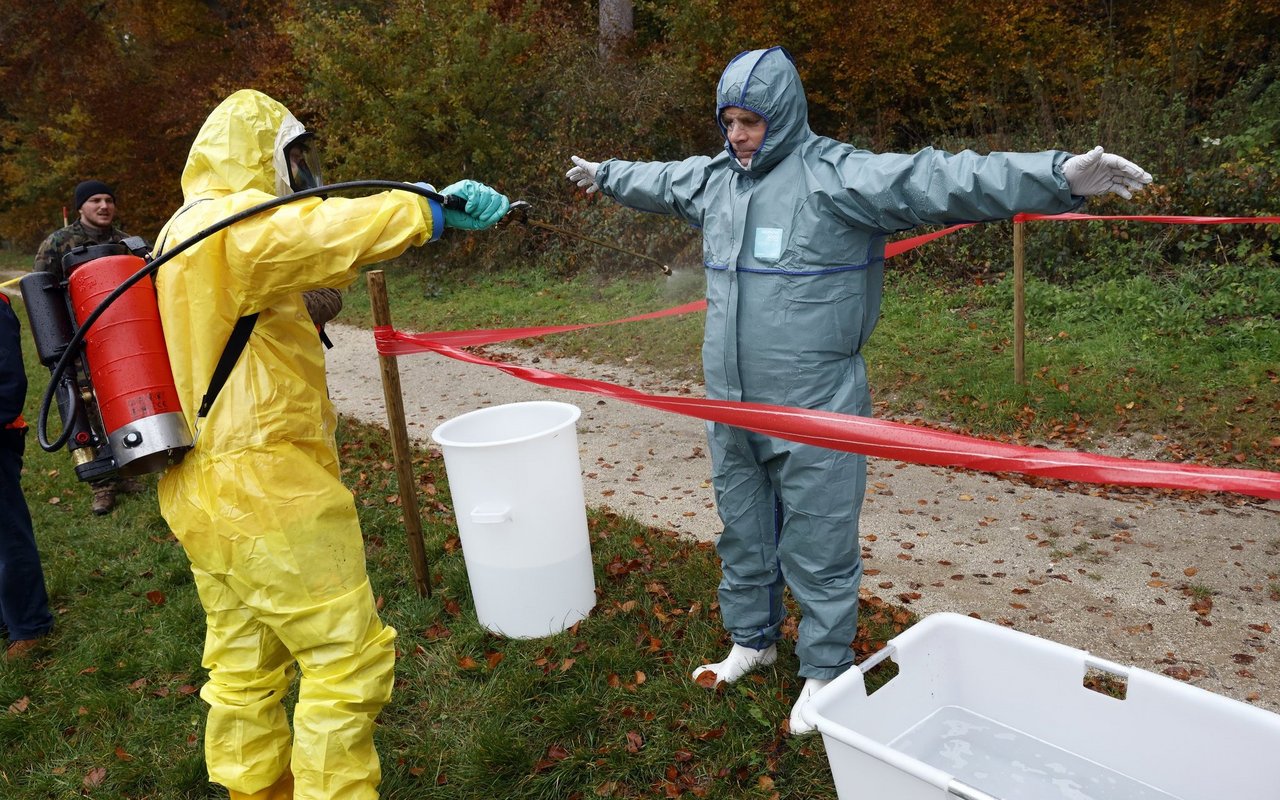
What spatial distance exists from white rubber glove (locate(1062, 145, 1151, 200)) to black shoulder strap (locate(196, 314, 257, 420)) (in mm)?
2199

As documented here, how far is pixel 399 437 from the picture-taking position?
3889 mm

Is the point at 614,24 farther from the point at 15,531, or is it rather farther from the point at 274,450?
the point at 274,450

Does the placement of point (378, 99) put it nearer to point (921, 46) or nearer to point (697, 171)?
point (921, 46)

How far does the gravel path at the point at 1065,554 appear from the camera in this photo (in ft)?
11.4

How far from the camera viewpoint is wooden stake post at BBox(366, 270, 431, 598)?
3807 millimetres

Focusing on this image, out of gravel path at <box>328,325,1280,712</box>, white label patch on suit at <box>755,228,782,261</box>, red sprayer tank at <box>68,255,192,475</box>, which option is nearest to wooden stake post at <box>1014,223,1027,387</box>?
gravel path at <box>328,325,1280,712</box>

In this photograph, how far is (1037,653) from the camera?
98.1 inches

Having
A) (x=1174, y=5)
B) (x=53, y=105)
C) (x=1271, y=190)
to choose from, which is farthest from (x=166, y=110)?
(x=1271, y=190)

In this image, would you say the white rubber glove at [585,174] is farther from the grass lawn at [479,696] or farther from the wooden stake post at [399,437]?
the grass lawn at [479,696]

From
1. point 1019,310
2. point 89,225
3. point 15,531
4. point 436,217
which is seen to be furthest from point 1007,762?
point 89,225

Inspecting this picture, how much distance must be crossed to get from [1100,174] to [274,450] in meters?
2.29

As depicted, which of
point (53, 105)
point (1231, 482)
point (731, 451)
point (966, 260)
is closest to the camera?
point (1231, 482)

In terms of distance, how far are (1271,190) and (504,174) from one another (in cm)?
1027

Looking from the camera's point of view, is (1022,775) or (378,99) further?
(378,99)
